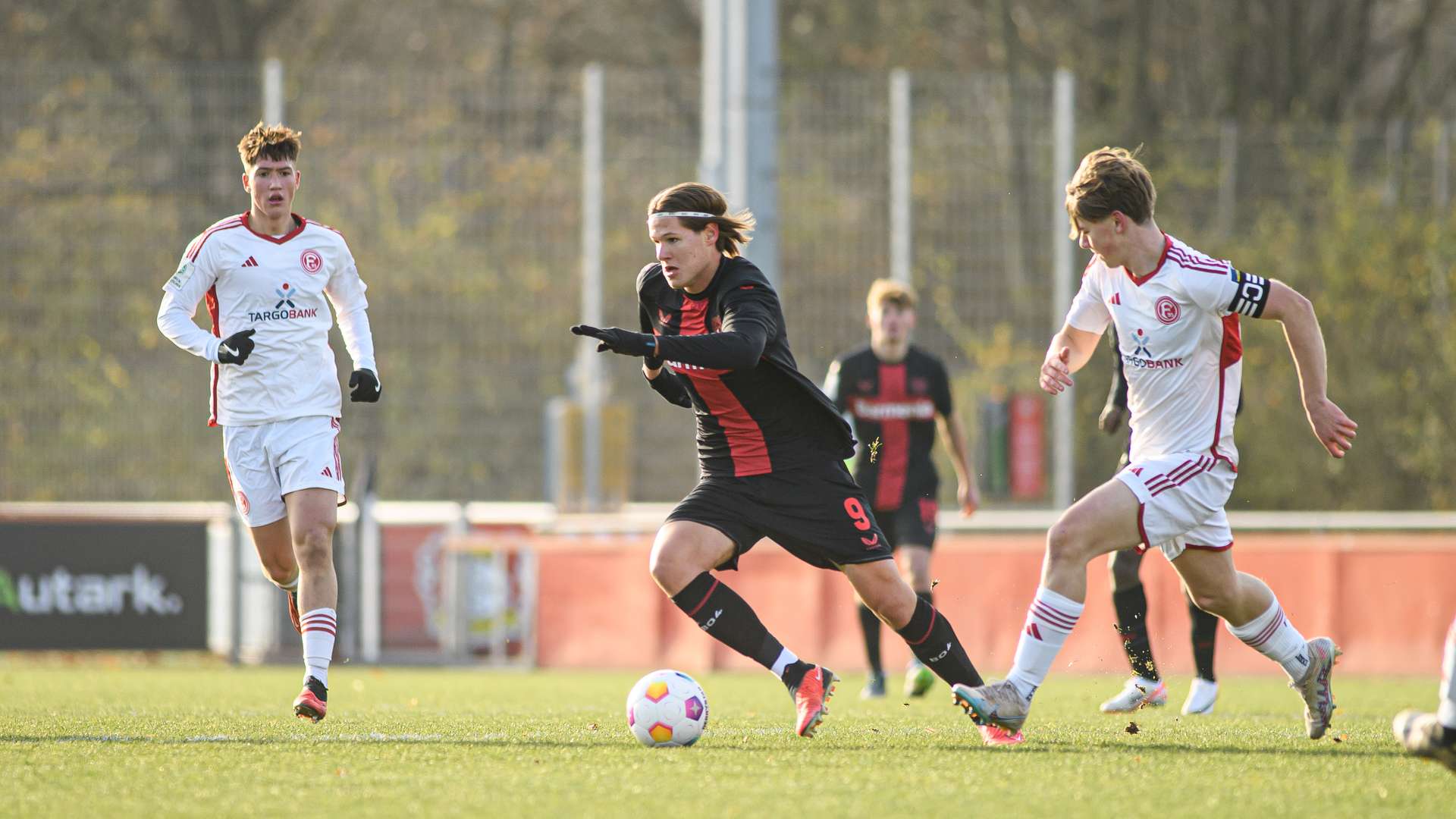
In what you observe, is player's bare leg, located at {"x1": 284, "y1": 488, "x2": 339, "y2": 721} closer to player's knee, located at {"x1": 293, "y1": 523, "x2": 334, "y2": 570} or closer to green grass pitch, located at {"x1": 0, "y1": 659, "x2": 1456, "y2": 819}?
player's knee, located at {"x1": 293, "y1": 523, "x2": 334, "y2": 570}

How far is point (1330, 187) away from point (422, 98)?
337 inches

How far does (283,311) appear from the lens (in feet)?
24.2

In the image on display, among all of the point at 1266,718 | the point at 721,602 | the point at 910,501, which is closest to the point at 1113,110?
the point at 910,501

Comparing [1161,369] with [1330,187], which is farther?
[1330,187]

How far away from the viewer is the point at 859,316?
15531mm

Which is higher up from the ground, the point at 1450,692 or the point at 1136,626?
the point at 1450,692

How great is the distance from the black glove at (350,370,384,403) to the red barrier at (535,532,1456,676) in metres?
4.99

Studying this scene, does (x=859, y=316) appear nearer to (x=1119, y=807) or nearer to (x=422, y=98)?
(x=422, y=98)

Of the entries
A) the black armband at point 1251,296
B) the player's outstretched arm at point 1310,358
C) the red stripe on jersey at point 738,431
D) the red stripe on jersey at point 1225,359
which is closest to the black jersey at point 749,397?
the red stripe on jersey at point 738,431

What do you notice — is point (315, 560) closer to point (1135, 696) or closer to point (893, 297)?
point (1135, 696)

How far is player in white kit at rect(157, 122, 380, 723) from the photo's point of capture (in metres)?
7.23

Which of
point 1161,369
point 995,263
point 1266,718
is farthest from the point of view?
point 995,263

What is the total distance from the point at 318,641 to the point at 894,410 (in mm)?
4009

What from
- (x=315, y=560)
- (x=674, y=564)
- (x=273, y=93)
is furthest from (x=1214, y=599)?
(x=273, y=93)
